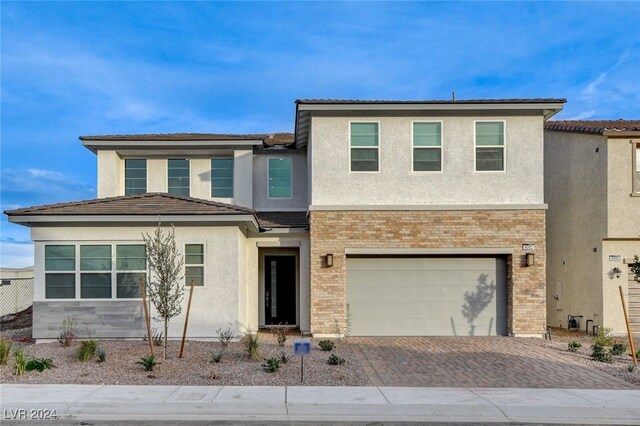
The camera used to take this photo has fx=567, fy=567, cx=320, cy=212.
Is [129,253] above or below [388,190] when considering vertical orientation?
below

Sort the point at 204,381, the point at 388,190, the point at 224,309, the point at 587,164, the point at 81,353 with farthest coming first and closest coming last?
the point at 587,164 → the point at 388,190 → the point at 224,309 → the point at 81,353 → the point at 204,381

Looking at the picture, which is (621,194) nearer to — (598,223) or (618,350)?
(598,223)

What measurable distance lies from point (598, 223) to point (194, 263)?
39.1 feet

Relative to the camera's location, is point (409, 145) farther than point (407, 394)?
Yes

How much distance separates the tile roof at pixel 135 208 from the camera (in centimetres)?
1448

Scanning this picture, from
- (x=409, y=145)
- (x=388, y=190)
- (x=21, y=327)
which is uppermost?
(x=409, y=145)

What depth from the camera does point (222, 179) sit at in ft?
62.6

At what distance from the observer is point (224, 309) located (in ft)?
48.8

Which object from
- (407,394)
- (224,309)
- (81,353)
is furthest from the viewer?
(224,309)

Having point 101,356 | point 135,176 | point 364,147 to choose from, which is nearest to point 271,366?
point 101,356

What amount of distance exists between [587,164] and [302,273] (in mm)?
9471

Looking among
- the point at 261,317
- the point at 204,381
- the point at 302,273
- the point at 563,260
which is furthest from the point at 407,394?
the point at 563,260

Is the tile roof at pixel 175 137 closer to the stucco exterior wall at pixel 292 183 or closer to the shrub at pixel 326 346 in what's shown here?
the stucco exterior wall at pixel 292 183

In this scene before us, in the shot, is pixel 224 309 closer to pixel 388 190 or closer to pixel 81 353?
pixel 81 353
